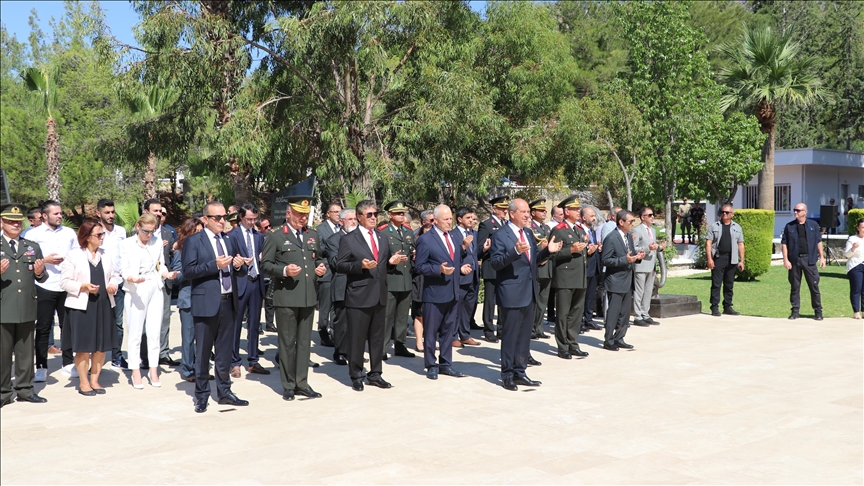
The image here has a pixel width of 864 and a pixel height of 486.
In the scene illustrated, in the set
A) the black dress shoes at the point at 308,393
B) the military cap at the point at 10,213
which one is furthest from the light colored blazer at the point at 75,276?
the black dress shoes at the point at 308,393

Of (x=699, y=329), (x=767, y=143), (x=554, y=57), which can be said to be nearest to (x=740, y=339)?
(x=699, y=329)

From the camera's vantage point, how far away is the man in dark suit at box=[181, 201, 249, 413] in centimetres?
741

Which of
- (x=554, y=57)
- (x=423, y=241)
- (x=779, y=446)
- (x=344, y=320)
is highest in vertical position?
(x=554, y=57)

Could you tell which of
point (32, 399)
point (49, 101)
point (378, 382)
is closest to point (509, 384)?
point (378, 382)

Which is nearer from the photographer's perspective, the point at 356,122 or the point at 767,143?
the point at 356,122

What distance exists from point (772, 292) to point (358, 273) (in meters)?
12.6

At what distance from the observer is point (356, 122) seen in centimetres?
1795

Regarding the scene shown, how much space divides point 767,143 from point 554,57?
10.8 meters

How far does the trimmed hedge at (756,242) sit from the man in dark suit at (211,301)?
15.7 meters

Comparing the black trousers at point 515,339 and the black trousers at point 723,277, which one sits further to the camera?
the black trousers at point 723,277

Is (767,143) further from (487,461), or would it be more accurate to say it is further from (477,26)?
(487,461)

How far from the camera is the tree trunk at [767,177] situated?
2842 cm

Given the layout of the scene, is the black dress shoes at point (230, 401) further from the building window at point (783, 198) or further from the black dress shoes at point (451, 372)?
the building window at point (783, 198)

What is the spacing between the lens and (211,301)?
7.47 m
